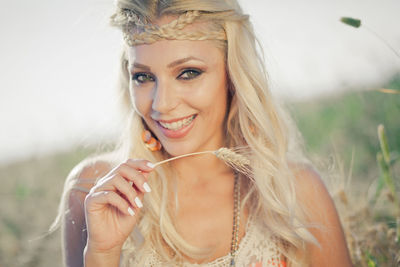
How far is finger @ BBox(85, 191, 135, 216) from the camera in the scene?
1638 mm

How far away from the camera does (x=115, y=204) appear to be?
163cm

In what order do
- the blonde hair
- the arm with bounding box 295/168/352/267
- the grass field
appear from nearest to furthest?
1. the blonde hair
2. the arm with bounding box 295/168/352/267
3. the grass field

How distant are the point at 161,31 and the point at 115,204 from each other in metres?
0.99

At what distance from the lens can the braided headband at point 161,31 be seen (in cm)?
197

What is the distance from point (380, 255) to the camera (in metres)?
2.34

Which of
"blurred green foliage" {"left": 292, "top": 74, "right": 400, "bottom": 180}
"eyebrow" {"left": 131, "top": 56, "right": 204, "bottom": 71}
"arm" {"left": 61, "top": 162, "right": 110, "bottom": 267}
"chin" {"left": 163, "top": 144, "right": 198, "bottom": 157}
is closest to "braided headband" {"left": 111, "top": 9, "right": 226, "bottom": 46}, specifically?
"eyebrow" {"left": 131, "top": 56, "right": 204, "bottom": 71}

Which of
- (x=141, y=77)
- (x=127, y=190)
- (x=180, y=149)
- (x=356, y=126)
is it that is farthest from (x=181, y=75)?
(x=356, y=126)

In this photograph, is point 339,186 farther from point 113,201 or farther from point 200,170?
point 113,201

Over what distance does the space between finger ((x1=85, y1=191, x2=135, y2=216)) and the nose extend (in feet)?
1.85

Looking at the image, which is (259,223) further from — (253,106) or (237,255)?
(253,106)

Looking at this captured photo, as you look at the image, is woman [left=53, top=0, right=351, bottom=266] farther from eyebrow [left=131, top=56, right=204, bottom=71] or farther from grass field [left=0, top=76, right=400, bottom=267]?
grass field [left=0, top=76, right=400, bottom=267]

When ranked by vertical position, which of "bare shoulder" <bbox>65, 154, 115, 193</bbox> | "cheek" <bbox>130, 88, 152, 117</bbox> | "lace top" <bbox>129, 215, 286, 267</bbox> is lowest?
"lace top" <bbox>129, 215, 286, 267</bbox>

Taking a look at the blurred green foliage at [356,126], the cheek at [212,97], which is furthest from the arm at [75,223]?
the blurred green foliage at [356,126]

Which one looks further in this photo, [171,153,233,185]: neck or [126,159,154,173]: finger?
[171,153,233,185]: neck
